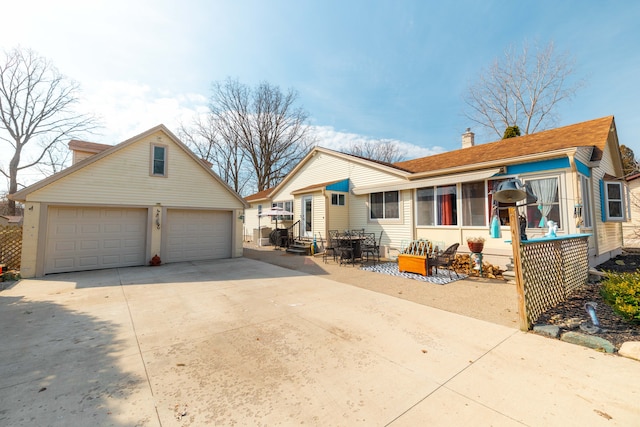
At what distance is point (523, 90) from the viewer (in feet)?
63.3

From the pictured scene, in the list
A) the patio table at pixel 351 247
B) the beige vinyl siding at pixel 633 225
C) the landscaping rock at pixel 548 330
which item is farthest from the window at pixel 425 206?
the beige vinyl siding at pixel 633 225

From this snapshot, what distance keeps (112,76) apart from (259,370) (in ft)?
40.6

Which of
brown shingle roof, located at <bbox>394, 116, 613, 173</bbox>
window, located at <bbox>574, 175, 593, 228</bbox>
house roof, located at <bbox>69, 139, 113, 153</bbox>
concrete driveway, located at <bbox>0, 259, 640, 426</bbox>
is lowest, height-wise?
concrete driveway, located at <bbox>0, 259, 640, 426</bbox>

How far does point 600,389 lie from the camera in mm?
2545

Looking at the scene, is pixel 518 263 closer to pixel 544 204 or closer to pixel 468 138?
pixel 544 204

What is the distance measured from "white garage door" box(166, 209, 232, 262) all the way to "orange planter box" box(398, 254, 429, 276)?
27.2 ft

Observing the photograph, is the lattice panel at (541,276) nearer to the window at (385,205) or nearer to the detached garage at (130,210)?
the window at (385,205)

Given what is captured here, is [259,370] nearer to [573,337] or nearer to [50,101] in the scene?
[573,337]

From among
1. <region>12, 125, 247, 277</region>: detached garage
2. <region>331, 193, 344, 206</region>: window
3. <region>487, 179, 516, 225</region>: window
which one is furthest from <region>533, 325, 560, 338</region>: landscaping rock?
<region>12, 125, 247, 277</region>: detached garage

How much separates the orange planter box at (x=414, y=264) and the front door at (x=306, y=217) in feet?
20.6

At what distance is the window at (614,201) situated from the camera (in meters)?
9.04

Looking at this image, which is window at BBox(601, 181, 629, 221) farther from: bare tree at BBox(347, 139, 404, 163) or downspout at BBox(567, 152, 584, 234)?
bare tree at BBox(347, 139, 404, 163)

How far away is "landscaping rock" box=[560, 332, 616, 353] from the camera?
10.9ft

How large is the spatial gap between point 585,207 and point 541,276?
17.4 ft
